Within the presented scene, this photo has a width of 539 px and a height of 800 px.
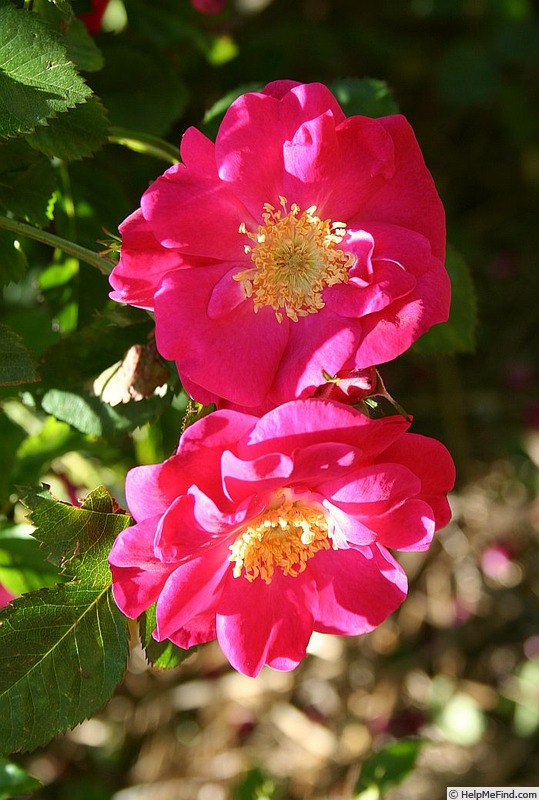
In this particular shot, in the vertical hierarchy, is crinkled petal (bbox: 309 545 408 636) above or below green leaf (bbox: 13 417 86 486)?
above

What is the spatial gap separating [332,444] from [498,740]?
1517 millimetres

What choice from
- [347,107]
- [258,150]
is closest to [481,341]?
[347,107]

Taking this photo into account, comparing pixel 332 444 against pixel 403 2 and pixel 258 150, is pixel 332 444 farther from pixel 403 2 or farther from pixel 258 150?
pixel 403 2

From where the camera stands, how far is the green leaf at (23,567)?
988mm

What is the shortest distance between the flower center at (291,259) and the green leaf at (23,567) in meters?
0.45

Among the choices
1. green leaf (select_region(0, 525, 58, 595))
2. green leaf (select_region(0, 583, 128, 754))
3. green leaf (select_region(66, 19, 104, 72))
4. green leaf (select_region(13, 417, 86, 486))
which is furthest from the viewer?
green leaf (select_region(13, 417, 86, 486))

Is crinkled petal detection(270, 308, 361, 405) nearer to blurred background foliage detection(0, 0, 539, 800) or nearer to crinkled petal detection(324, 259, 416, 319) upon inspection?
crinkled petal detection(324, 259, 416, 319)

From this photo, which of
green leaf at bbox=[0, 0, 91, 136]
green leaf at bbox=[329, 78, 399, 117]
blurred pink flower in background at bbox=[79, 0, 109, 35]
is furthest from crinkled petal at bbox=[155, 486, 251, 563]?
blurred pink flower in background at bbox=[79, 0, 109, 35]

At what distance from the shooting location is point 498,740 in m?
1.87

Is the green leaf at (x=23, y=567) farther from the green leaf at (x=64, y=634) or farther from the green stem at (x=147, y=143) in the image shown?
the green stem at (x=147, y=143)

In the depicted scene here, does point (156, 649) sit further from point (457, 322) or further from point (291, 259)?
point (457, 322)

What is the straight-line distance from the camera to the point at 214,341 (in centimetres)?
73

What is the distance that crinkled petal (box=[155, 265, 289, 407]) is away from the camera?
0.69 metres

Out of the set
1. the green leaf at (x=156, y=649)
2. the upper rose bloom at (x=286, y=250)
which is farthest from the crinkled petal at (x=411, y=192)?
the green leaf at (x=156, y=649)
